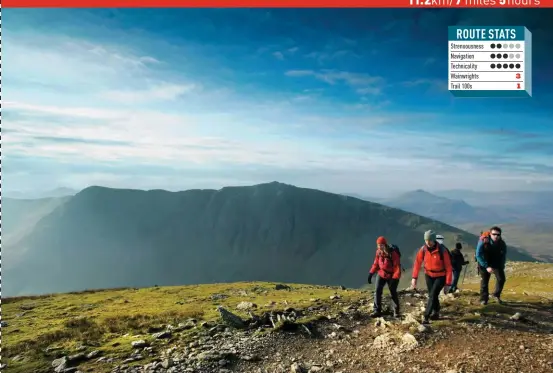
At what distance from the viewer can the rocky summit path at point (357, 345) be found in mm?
12523

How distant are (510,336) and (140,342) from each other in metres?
14.0

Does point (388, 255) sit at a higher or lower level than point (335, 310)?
higher

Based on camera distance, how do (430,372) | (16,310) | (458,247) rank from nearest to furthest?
(430,372) → (458,247) → (16,310)

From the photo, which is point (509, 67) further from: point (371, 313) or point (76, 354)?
point (76, 354)

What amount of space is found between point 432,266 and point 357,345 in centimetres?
412

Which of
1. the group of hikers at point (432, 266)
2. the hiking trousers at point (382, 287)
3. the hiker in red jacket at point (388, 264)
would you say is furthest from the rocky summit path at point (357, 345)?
the hiker in red jacket at point (388, 264)

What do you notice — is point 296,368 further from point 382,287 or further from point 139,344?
point 139,344

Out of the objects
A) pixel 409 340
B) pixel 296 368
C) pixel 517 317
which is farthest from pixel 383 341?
pixel 517 317

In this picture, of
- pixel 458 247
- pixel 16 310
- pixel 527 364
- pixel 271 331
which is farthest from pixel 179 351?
pixel 16 310

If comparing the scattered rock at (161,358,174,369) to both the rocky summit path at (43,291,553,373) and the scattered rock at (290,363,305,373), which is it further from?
the scattered rock at (290,363,305,373)

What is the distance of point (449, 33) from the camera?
1658 cm

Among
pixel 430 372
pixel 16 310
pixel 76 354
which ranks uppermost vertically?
pixel 430 372

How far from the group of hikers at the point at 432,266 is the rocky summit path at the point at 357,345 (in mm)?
810

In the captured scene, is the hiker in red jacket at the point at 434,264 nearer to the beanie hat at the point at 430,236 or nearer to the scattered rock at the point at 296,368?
the beanie hat at the point at 430,236
